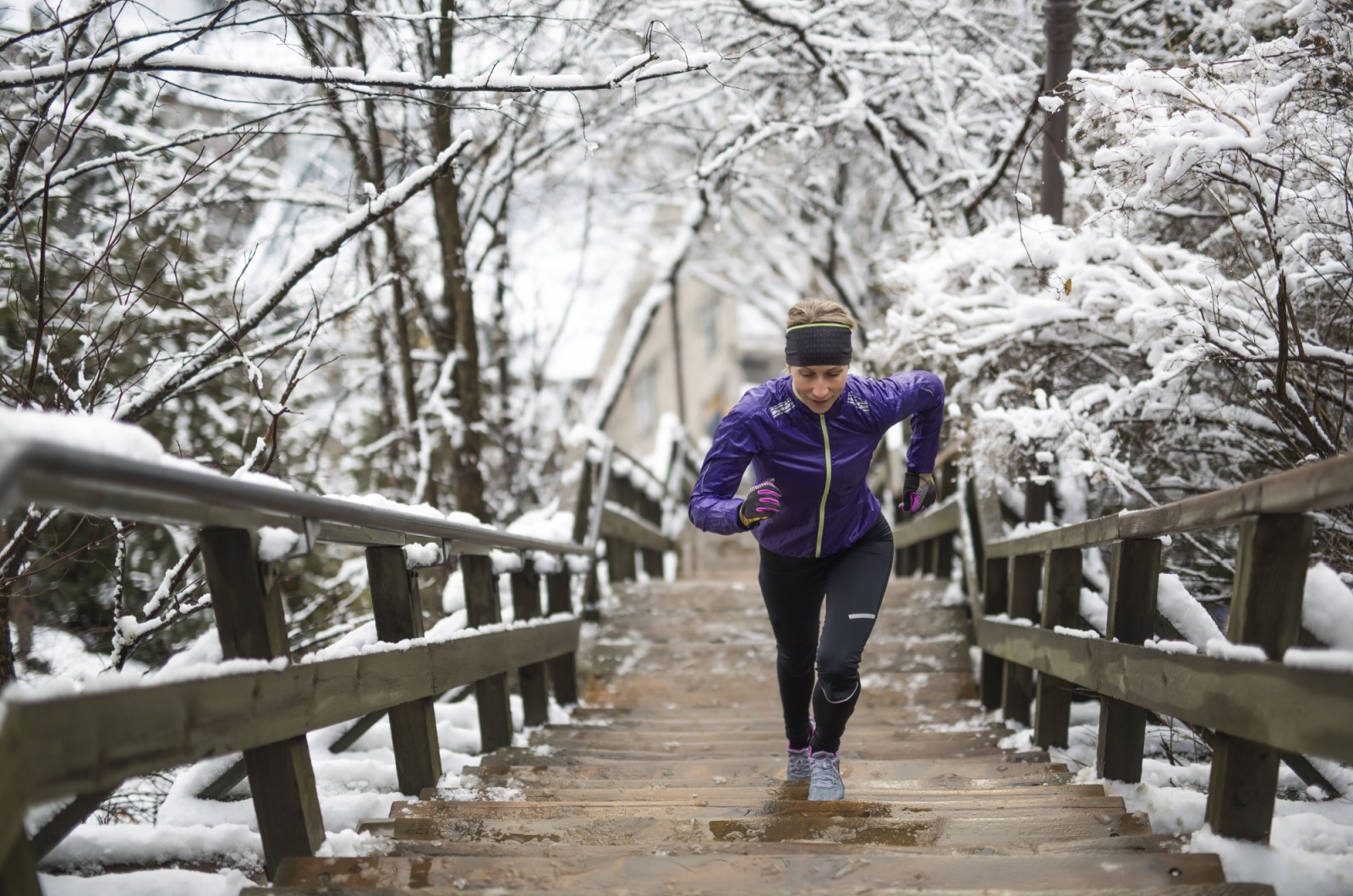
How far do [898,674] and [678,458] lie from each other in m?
7.95

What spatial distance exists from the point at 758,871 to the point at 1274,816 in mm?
1329

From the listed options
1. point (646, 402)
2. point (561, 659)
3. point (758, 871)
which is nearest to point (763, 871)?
point (758, 871)

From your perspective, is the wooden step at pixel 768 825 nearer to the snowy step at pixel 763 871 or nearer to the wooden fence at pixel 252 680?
the snowy step at pixel 763 871

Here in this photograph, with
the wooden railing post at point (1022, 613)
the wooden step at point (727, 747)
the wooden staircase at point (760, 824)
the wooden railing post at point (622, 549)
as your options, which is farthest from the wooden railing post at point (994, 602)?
the wooden railing post at point (622, 549)

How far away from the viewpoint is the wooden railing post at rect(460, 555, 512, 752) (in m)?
3.80

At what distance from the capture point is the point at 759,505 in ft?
9.75

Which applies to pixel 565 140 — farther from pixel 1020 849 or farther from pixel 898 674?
pixel 1020 849

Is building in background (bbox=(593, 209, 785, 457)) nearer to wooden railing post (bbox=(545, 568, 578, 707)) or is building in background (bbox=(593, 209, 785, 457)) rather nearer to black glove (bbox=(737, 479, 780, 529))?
wooden railing post (bbox=(545, 568, 578, 707))

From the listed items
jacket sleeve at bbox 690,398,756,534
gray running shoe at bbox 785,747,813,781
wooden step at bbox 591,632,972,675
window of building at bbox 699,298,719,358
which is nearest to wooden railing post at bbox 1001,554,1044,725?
gray running shoe at bbox 785,747,813,781

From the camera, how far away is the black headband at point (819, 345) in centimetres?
315

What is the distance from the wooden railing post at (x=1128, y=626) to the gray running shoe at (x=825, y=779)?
816 mm

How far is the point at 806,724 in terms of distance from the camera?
3.66 metres

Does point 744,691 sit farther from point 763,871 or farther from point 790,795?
point 763,871

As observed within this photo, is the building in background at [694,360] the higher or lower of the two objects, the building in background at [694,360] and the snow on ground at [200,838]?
the higher
